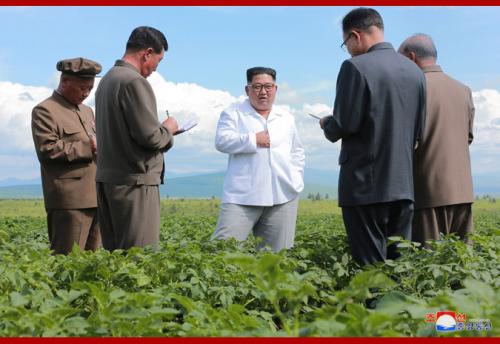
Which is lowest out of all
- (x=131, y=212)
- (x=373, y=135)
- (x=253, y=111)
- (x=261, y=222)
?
(x=261, y=222)

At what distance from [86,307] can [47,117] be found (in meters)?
2.38

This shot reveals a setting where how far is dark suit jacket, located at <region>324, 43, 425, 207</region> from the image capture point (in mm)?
3859

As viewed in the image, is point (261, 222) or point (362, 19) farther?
point (261, 222)

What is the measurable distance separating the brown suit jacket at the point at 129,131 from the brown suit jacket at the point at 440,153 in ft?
6.25

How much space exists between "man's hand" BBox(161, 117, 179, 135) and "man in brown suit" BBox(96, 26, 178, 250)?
2cm

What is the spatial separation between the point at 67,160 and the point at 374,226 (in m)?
2.56

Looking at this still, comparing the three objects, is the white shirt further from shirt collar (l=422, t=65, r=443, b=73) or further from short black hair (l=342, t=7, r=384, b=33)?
short black hair (l=342, t=7, r=384, b=33)

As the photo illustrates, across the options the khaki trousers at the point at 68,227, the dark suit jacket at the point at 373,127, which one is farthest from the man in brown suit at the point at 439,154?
the khaki trousers at the point at 68,227

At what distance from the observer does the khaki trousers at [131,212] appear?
4.32 metres

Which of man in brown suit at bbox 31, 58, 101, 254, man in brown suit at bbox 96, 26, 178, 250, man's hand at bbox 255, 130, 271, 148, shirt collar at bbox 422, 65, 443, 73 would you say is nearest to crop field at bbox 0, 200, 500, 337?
man in brown suit at bbox 96, 26, 178, 250

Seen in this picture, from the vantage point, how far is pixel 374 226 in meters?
3.98

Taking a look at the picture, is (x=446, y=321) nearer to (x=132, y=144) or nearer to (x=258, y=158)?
(x=132, y=144)

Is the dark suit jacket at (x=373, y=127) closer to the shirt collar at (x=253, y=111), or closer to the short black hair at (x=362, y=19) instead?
the short black hair at (x=362, y=19)

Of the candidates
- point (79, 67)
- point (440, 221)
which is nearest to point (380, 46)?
point (440, 221)
